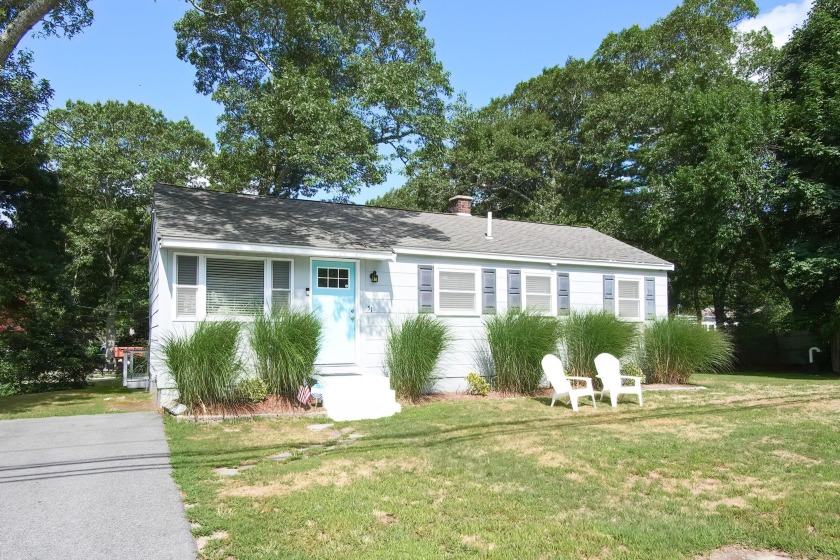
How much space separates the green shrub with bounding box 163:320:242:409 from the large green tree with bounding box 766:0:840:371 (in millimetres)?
15141

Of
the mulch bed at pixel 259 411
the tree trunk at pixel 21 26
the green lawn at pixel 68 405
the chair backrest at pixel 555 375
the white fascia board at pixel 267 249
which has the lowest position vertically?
the green lawn at pixel 68 405

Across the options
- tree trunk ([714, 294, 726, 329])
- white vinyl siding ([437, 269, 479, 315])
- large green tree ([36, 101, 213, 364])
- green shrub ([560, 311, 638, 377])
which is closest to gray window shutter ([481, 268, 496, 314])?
white vinyl siding ([437, 269, 479, 315])

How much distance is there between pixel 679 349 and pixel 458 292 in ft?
16.5

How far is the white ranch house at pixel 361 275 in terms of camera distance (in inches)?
367

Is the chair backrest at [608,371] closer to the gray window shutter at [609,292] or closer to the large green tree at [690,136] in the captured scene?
the gray window shutter at [609,292]

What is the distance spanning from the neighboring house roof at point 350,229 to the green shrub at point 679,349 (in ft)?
6.88

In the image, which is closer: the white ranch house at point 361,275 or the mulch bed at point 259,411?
the mulch bed at point 259,411

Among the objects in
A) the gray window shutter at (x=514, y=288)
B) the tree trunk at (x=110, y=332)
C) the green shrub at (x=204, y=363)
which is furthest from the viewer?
the tree trunk at (x=110, y=332)

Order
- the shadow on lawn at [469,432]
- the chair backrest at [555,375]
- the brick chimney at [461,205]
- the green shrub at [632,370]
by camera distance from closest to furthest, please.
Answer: the shadow on lawn at [469,432], the chair backrest at [555,375], the green shrub at [632,370], the brick chimney at [461,205]

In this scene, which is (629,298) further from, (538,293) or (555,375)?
(555,375)

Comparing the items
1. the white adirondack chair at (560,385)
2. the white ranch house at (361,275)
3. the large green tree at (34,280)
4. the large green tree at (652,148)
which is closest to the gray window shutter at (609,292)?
the white ranch house at (361,275)

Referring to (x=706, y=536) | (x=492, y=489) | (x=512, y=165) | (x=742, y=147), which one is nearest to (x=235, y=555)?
(x=492, y=489)

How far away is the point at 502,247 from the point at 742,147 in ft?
31.1

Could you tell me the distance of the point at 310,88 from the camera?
1420 centimetres
